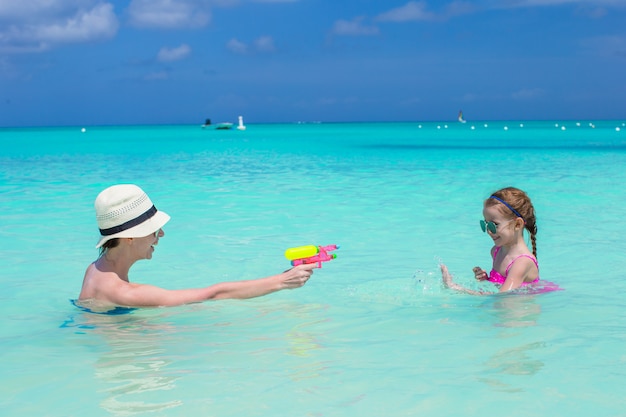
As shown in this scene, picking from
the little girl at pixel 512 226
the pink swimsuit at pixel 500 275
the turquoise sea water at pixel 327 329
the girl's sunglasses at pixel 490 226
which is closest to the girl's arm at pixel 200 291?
the turquoise sea water at pixel 327 329

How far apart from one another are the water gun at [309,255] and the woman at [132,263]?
4 cm

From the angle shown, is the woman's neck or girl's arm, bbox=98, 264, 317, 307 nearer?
girl's arm, bbox=98, 264, 317, 307

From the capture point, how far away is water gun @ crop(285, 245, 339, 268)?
13.1 feet

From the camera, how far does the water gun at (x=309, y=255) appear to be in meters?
3.99


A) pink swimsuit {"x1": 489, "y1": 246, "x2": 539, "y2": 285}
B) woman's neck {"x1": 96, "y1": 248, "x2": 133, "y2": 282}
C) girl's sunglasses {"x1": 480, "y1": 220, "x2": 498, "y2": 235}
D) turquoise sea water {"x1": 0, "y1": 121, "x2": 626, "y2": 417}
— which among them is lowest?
turquoise sea water {"x1": 0, "y1": 121, "x2": 626, "y2": 417}

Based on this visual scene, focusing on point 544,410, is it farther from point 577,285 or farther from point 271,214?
point 271,214

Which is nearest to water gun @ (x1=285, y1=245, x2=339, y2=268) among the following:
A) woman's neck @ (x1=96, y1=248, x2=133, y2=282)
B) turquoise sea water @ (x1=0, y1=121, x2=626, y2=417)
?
turquoise sea water @ (x1=0, y1=121, x2=626, y2=417)

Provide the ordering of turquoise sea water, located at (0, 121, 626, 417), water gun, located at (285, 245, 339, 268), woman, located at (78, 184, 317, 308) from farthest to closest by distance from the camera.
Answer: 1. woman, located at (78, 184, 317, 308)
2. water gun, located at (285, 245, 339, 268)
3. turquoise sea water, located at (0, 121, 626, 417)

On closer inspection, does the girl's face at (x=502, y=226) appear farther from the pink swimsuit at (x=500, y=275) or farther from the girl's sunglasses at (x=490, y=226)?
the pink swimsuit at (x=500, y=275)

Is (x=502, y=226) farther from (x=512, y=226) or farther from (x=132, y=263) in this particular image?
(x=132, y=263)

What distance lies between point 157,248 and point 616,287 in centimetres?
489

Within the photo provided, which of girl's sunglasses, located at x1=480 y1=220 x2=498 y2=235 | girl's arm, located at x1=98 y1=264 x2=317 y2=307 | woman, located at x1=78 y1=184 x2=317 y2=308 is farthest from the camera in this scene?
girl's sunglasses, located at x1=480 y1=220 x2=498 y2=235

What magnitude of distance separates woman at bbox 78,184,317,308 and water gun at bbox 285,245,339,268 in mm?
41

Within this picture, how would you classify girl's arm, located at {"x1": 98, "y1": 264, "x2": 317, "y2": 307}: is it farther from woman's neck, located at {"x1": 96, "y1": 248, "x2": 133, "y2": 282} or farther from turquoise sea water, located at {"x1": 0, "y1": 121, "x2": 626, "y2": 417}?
turquoise sea water, located at {"x1": 0, "y1": 121, "x2": 626, "y2": 417}
